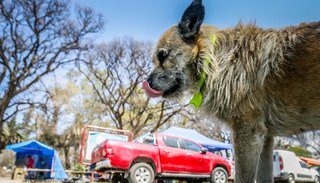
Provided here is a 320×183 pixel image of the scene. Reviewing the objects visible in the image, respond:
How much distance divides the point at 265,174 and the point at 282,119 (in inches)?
22.6

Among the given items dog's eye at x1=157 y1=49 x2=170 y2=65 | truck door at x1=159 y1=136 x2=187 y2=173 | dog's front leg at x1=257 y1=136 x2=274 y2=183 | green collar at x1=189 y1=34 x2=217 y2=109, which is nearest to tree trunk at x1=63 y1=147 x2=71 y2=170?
truck door at x1=159 y1=136 x2=187 y2=173

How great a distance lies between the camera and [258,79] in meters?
3.24

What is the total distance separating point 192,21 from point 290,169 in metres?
18.9

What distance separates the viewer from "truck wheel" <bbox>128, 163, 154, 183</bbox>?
41.8 feet

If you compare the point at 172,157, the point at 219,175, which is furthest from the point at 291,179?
the point at 172,157

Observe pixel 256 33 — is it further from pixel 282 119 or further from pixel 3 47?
pixel 3 47

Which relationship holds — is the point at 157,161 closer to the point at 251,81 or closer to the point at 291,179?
the point at 291,179

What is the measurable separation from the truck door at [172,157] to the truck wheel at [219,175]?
66.5 inches

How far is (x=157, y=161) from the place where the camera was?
1392 cm

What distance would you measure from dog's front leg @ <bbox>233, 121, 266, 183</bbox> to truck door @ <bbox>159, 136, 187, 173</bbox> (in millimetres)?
11337

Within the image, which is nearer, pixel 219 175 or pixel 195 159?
pixel 195 159

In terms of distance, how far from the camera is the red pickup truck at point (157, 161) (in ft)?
42.1

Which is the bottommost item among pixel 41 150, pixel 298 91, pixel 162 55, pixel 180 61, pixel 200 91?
pixel 298 91

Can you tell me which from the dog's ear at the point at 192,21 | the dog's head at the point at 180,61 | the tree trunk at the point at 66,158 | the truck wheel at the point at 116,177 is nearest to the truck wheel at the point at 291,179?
the truck wheel at the point at 116,177
